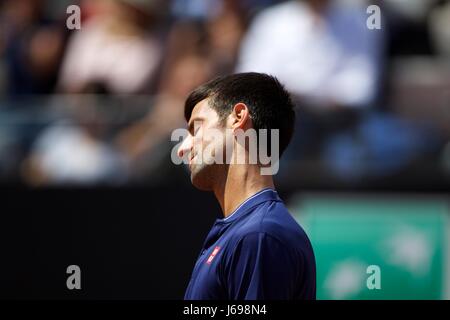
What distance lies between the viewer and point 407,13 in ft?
25.5

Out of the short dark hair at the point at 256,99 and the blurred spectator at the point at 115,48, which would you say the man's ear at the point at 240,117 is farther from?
the blurred spectator at the point at 115,48

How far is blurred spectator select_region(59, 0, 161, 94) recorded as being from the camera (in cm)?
761

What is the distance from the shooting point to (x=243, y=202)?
3.24m

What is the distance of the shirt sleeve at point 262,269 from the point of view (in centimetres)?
287

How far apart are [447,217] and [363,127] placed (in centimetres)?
86

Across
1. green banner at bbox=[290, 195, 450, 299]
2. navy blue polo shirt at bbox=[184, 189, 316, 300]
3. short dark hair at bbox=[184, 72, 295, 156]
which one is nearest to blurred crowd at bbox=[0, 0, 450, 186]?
green banner at bbox=[290, 195, 450, 299]

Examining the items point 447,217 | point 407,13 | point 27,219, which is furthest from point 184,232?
point 407,13

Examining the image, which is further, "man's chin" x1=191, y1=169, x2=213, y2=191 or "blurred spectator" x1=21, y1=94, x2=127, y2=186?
"blurred spectator" x1=21, y1=94, x2=127, y2=186

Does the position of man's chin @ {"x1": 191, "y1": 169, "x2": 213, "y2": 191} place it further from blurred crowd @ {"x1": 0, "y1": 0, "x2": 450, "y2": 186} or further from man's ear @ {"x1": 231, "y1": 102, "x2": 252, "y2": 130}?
blurred crowd @ {"x1": 0, "y1": 0, "x2": 450, "y2": 186}

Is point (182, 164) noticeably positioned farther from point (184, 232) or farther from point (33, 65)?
point (33, 65)

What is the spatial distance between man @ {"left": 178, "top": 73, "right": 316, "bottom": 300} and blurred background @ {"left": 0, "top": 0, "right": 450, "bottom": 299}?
3.40m

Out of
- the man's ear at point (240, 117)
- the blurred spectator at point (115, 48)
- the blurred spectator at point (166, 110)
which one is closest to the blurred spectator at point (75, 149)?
the blurred spectator at point (166, 110)

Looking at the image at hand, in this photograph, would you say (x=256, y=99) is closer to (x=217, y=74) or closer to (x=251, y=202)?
(x=251, y=202)
